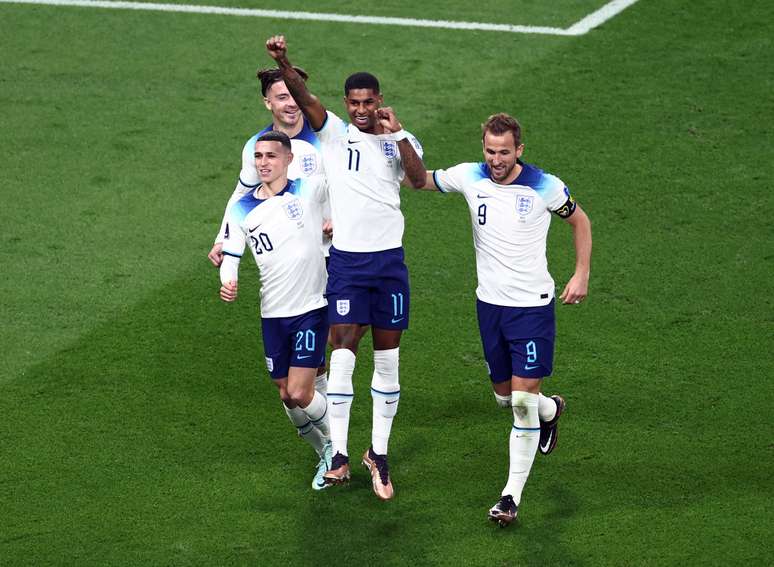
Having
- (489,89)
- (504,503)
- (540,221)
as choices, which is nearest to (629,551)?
(504,503)

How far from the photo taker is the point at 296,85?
26.7 ft

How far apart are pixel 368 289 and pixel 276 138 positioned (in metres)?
1.05

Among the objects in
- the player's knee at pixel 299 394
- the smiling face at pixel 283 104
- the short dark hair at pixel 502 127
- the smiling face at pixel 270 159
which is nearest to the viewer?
the short dark hair at pixel 502 127

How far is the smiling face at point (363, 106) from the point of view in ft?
26.5

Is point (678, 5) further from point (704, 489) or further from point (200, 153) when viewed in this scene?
point (704, 489)

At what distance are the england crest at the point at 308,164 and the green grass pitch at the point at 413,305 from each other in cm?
179

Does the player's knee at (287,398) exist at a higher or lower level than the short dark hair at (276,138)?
lower

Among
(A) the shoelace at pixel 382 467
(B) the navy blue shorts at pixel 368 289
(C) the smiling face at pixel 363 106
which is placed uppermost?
(C) the smiling face at pixel 363 106

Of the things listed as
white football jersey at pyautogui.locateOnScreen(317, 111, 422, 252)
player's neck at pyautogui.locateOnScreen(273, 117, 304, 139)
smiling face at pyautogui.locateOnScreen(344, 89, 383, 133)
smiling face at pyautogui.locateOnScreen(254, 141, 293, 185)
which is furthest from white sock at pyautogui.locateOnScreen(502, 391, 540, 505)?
player's neck at pyautogui.locateOnScreen(273, 117, 304, 139)

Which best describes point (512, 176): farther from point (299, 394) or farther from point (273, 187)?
point (299, 394)

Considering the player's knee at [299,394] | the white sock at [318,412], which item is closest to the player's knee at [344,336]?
the player's knee at [299,394]

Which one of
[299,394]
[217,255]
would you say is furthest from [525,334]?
[217,255]

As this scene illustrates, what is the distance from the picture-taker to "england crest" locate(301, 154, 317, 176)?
8836 mm

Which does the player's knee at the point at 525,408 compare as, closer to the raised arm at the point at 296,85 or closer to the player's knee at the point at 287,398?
the player's knee at the point at 287,398
